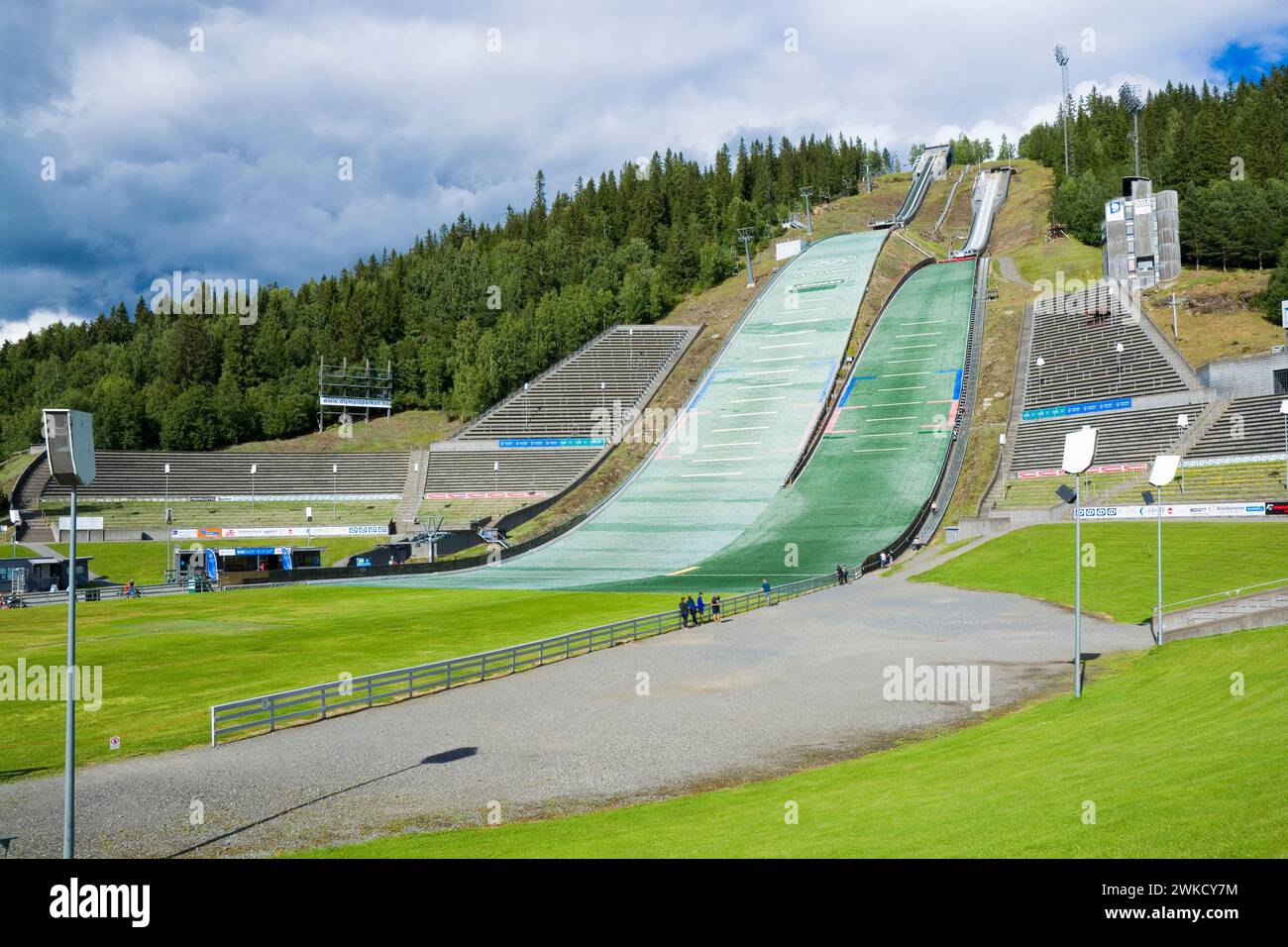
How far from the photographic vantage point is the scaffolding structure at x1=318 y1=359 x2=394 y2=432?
10456cm

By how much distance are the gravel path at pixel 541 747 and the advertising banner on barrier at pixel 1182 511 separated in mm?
22419

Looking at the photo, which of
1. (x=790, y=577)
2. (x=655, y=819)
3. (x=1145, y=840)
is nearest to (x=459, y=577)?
(x=790, y=577)

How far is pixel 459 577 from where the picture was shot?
59.9 metres

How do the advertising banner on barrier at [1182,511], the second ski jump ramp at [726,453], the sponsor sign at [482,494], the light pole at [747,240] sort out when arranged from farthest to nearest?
1. the light pole at [747,240]
2. the sponsor sign at [482,494]
3. the second ski jump ramp at [726,453]
4. the advertising banner on barrier at [1182,511]

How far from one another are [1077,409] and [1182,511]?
20.6 meters

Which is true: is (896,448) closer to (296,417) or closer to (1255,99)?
(296,417)

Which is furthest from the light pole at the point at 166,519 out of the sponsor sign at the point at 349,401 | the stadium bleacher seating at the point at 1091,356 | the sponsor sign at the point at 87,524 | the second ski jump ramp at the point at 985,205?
the second ski jump ramp at the point at 985,205

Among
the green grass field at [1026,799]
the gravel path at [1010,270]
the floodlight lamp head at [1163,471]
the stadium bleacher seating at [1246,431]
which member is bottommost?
the green grass field at [1026,799]

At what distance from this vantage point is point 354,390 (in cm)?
11100

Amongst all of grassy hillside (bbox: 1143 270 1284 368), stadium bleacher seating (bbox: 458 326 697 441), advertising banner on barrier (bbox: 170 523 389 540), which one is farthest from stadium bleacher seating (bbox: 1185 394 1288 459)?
advertising banner on barrier (bbox: 170 523 389 540)

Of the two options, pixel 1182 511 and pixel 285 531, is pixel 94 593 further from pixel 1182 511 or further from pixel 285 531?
pixel 1182 511

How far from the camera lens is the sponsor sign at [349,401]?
103 meters

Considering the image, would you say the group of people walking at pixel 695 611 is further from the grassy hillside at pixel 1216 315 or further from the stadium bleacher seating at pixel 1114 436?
the grassy hillside at pixel 1216 315

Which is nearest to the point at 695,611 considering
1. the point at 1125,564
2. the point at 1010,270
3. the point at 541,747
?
the point at 541,747
